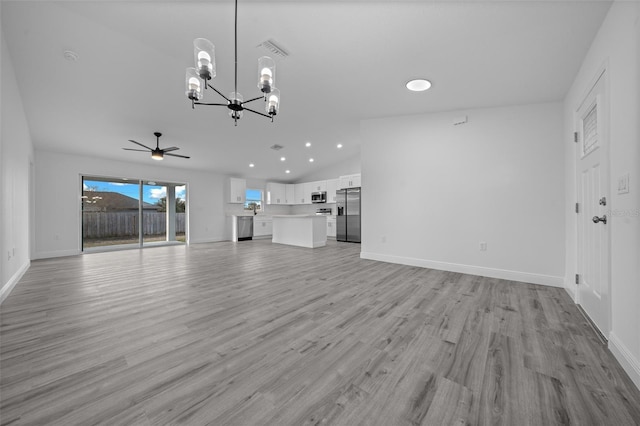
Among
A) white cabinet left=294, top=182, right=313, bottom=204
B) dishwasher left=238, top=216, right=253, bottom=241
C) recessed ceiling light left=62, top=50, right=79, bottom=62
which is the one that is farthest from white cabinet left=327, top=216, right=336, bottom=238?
recessed ceiling light left=62, top=50, right=79, bottom=62

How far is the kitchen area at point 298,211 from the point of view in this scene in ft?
23.8

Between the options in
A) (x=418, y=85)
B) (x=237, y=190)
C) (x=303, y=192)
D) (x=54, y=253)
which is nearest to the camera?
Answer: (x=418, y=85)

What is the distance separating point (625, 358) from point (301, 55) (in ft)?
12.1

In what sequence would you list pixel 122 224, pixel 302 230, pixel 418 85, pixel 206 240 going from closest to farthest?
pixel 418 85 < pixel 122 224 < pixel 302 230 < pixel 206 240

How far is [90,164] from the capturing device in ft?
19.9

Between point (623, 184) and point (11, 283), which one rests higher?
point (623, 184)

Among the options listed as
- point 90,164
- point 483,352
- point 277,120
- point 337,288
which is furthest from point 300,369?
point 90,164

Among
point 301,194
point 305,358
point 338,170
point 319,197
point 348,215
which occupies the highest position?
point 338,170

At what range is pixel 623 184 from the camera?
1605 mm

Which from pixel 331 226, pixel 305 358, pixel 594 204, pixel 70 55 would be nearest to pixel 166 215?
pixel 331 226

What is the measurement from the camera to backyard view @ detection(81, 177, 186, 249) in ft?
20.8

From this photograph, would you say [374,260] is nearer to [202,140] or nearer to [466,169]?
[466,169]

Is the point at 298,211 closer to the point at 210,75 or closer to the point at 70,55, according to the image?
the point at 70,55

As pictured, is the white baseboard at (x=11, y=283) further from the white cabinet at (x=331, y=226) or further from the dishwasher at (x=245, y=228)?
the white cabinet at (x=331, y=226)
